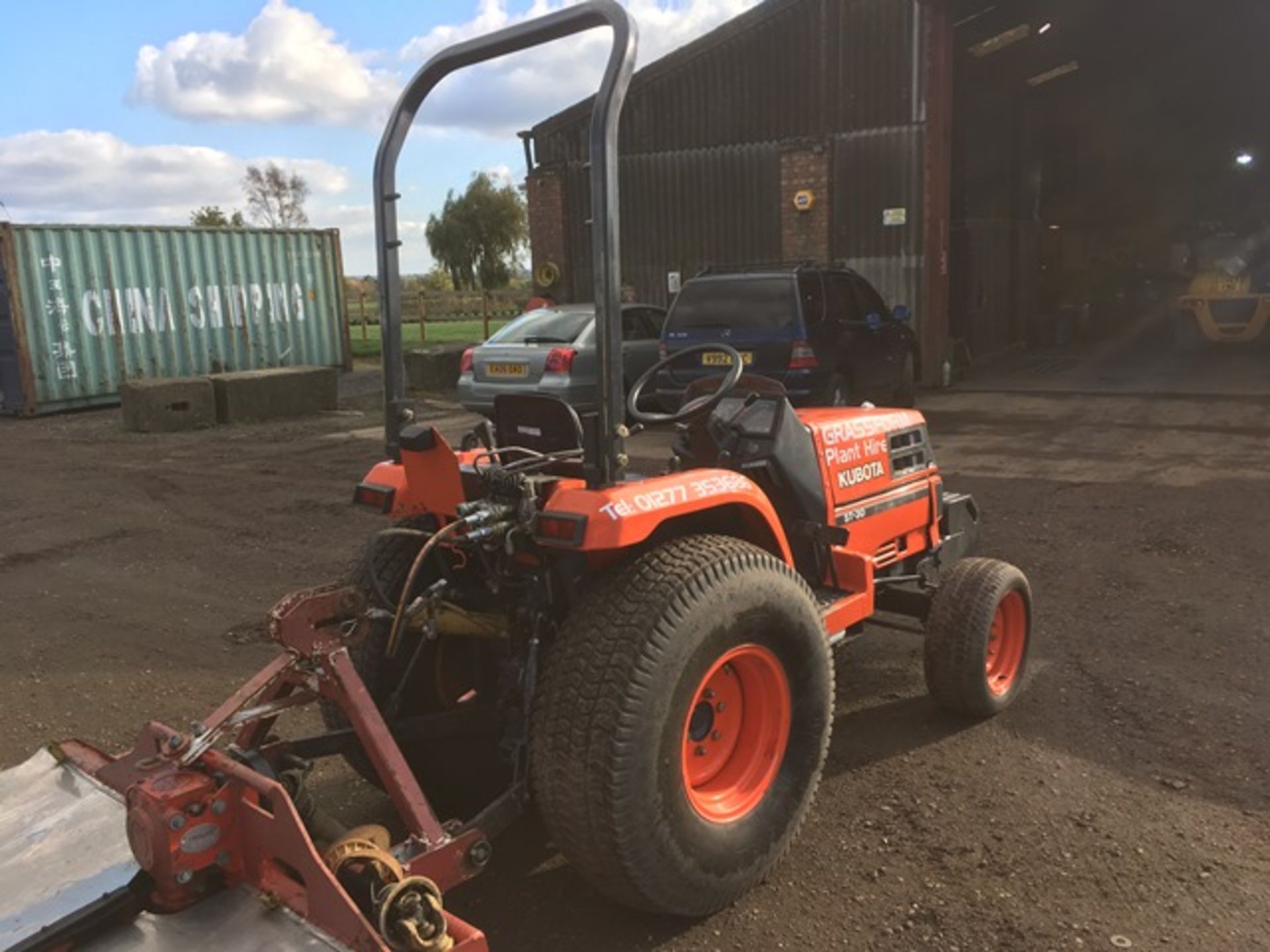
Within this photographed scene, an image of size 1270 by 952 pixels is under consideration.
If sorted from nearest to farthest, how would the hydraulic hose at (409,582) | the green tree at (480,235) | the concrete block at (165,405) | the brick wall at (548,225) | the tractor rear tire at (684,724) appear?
1. the tractor rear tire at (684,724)
2. the hydraulic hose at (409,582)
3. the concrete block at (165,405)
4. the brick wall at (548,225)
5. the green tree at (480,235)

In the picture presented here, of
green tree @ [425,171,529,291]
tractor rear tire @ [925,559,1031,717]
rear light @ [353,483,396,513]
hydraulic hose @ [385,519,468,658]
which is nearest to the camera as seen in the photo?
hydraulic hose @ [385,519,468,658]

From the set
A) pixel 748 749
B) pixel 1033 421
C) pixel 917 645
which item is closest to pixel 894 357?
pixel 1033 421

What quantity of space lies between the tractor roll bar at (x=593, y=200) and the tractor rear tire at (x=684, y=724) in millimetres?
380

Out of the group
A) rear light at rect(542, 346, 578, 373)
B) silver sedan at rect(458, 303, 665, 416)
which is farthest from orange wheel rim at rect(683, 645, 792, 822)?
rear light at rect(542, 346, 578, 373)

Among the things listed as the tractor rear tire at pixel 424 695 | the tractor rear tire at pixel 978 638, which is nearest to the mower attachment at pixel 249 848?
the tractor rear tire at pixel 424 695

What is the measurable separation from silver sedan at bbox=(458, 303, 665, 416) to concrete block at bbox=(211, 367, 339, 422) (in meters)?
3.14

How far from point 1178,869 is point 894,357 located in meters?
9.24

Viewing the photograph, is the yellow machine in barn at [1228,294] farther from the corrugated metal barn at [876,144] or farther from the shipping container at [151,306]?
the shipping container at [151,306]

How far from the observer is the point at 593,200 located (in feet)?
8.63

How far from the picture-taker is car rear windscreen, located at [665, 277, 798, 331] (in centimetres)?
1015

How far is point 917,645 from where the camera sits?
496 cm

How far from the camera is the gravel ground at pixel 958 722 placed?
9.45 ft

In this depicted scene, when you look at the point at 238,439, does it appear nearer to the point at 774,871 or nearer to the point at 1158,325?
the point at 774,871

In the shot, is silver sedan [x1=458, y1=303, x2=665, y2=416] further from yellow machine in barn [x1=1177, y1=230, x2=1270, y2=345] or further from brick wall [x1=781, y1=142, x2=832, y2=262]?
yellow machine in barn [x1=1177, y1=230, x2=1270, y2=345]
